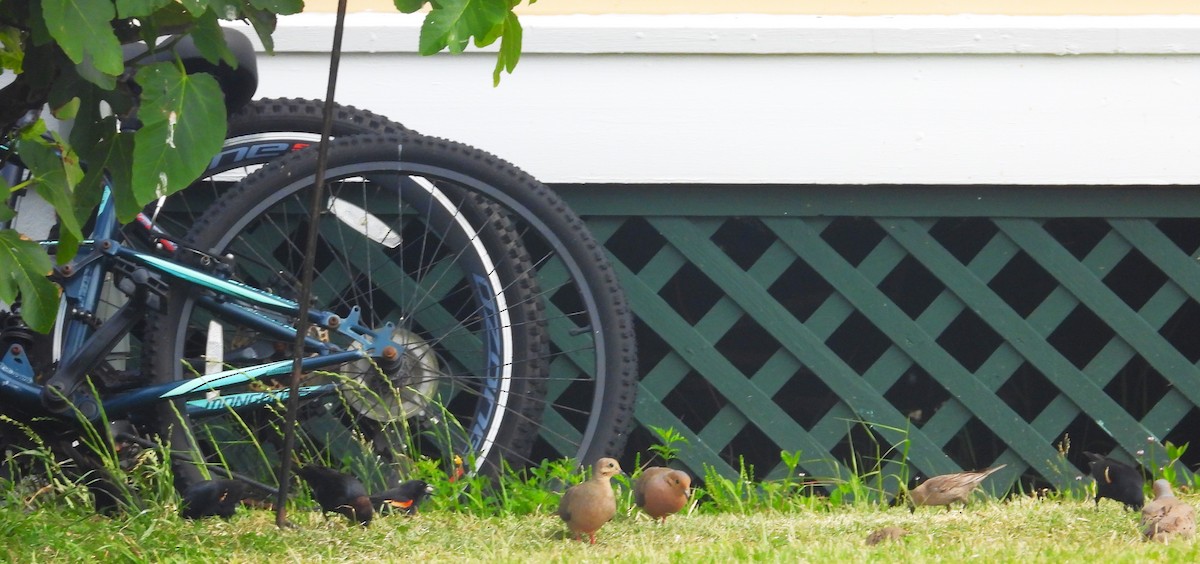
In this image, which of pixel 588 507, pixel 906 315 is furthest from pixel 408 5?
pixel 906 315

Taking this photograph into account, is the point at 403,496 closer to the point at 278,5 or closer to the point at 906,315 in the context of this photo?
the point at 278,5

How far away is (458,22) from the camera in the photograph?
1856mm

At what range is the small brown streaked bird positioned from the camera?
2.73 metres

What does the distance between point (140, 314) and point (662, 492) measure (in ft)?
4.45

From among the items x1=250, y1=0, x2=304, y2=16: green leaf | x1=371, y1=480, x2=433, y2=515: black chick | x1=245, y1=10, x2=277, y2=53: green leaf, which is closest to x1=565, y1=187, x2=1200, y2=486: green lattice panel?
x1=371, y1=480, x2=433, y2=515: black chick

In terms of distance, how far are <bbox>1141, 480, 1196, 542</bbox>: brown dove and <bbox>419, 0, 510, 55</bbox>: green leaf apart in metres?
1.82

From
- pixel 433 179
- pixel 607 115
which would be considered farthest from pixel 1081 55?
pixel 433 179

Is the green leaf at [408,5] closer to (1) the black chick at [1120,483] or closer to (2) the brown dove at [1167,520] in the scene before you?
(2) the brown dove at [1167,520]

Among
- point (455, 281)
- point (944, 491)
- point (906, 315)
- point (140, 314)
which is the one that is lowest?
point (140, 314)

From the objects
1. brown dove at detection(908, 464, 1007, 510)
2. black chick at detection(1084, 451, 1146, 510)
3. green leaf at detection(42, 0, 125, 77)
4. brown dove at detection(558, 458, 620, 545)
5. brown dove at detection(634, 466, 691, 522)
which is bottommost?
brown dove at detection(558, 458, 620, 545)

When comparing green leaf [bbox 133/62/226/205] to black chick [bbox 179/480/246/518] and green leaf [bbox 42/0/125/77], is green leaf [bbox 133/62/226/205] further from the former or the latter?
black chick [bbox 179/480/246/518]

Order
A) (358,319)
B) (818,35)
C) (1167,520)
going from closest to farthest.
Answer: (1167,520) < (358,319) < (818,35)

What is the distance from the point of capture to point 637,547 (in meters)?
2.75

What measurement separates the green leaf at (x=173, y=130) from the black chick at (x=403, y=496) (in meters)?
1.23
